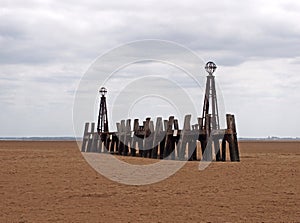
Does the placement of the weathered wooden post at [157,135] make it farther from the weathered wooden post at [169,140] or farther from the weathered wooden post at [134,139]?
the weathered wooden post at [134,139]

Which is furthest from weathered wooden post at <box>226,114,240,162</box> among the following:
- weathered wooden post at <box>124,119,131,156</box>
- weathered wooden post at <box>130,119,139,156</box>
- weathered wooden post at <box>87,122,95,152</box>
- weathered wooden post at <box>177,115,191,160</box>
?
weathered wooden post at <box>87,122,95,152</box>

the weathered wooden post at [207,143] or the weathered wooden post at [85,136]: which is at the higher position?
the weathered wooden post at [85,136]

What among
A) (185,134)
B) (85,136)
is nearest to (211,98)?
(185,134)

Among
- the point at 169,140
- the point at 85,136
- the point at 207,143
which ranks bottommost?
the point at 207,143

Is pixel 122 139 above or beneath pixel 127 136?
beneath

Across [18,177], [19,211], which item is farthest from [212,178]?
[19,211]

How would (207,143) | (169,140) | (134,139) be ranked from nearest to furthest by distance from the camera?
(207,143)
(169,140)
(134,139)

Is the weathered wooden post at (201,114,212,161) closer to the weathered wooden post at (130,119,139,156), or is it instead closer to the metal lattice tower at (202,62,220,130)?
the metal lattice tower at (202,62,220,130)

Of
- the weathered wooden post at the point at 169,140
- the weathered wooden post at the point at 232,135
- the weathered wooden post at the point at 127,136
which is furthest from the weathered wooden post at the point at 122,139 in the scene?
the weathered wooden post at the point at 232,135

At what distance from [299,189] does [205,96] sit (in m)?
10.1

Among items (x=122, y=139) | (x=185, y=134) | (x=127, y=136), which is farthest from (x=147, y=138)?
(x=185, y=134)

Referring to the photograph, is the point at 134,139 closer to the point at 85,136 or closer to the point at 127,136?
the point at 127,136

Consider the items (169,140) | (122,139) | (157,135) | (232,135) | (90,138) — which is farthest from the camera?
(90,138)

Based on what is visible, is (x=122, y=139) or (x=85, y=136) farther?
(x=85, y=136)
